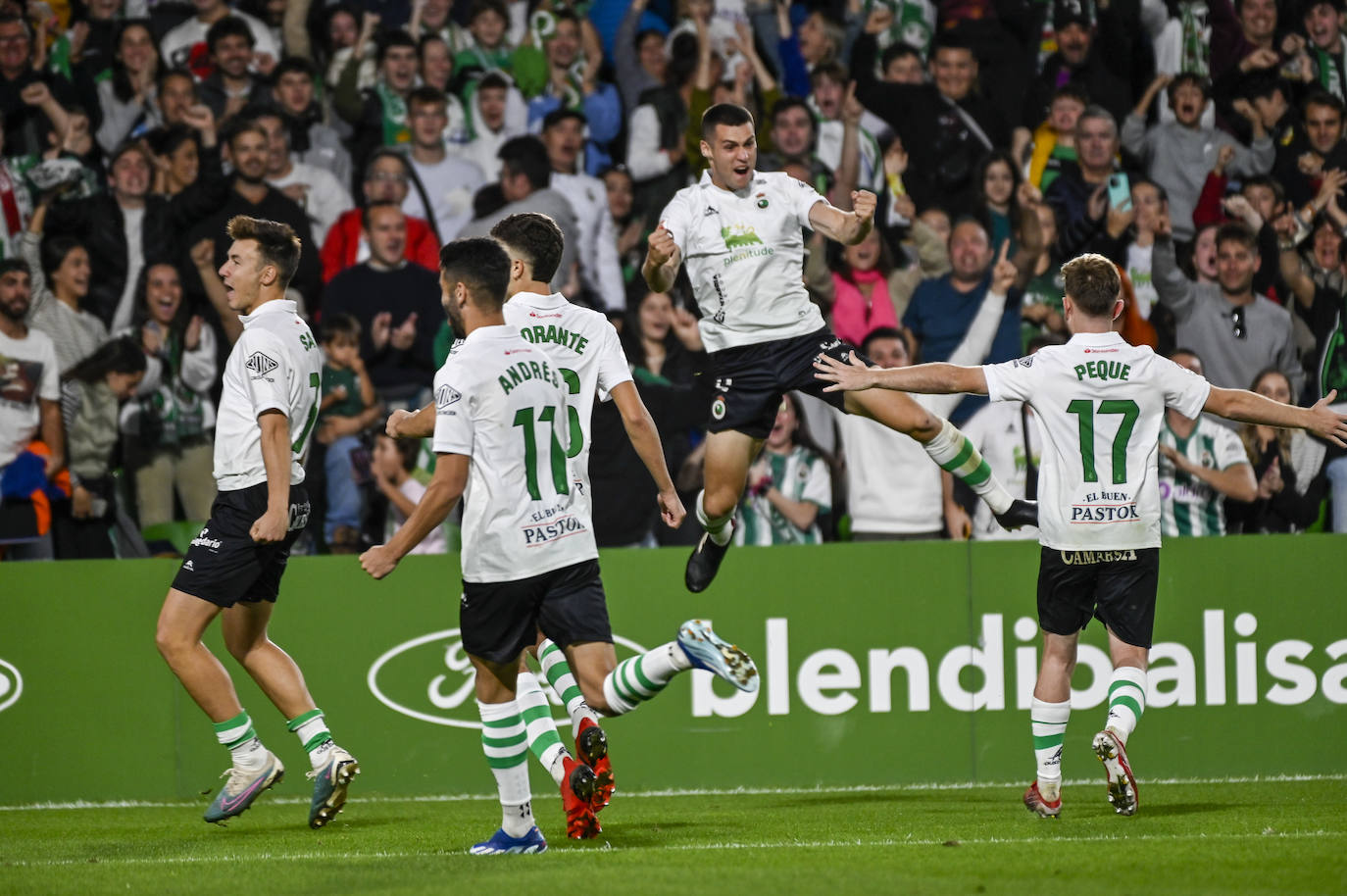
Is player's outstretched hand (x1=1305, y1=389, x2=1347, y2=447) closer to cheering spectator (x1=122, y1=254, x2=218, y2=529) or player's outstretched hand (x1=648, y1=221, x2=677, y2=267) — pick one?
player's outstretched hand (x1=648, y1=221, x2=677, y2=267)

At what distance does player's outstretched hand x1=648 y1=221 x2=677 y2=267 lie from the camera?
25.6ft

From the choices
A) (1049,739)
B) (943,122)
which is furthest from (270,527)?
(943,122)

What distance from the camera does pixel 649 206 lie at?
1184 centimetres

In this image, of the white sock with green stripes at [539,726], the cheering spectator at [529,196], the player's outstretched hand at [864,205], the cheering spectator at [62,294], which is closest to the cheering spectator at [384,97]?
the cheering spectator at [529,196]

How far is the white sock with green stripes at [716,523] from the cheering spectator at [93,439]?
14.1ft

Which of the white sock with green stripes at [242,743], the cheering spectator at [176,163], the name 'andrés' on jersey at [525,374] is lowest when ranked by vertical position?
the white sock with green stripes at [242,743]

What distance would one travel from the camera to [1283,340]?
11.2 metres

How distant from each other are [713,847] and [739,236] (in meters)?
3.37

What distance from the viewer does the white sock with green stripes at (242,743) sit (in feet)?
24.1

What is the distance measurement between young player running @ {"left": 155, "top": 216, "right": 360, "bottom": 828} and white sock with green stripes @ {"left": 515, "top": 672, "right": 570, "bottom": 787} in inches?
36.1

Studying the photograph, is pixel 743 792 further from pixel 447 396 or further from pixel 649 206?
pixel 649 206

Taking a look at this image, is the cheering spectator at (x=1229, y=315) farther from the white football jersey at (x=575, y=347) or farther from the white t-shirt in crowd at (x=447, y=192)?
the white football jersey at (x=575, y=347)

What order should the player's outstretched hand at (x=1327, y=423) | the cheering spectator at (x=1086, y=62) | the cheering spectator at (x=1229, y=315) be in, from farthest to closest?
the cheering spectator at (x=1086, y=62), the cheering spectator at (x=1229, y=315), the player's outstretched hand at (x=1327, y=423)

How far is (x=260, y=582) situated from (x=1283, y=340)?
7500mm
